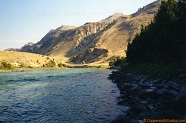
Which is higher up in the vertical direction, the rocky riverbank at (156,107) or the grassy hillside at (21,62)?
the grassy hillside at (21,62)

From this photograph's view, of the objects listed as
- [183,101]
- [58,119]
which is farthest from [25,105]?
[183,101]

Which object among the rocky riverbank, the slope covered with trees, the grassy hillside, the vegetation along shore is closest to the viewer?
the rocky riverbank

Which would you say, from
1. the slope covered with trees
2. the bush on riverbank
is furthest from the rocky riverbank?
the slope covered with trees

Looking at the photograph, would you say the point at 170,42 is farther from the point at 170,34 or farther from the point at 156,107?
the point at 156,107

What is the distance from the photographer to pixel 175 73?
36.8 m

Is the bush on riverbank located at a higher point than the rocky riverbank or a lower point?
higher

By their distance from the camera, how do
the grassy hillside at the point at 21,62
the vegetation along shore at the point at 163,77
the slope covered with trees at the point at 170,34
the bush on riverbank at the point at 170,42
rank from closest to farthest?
the vegetation along shore at the point at 163,77 → the bush on riverbank at the point at 170,42 → the slope covered with trees at the point at 170,34 → the grassy hillside at the point at 21,62

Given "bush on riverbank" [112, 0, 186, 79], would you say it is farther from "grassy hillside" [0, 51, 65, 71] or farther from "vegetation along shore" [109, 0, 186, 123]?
"grassy hillside" [0, 51, 65, 71]

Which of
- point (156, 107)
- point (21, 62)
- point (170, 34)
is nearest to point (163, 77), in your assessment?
point (170, 34)

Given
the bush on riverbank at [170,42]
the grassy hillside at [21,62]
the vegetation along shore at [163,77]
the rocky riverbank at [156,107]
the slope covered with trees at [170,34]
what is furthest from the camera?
the grassy hillside at [21,62]

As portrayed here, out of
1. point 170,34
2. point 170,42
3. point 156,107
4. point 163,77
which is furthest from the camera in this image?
point 170,42

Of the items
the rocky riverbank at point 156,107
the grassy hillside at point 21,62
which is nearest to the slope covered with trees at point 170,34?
the rocky riverbank at point 156,107

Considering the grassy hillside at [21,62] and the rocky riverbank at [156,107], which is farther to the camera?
the grassy hillside at [21,62]

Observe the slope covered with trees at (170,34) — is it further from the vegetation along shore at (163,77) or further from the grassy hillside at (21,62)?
the grassy hillside at (21,62)
